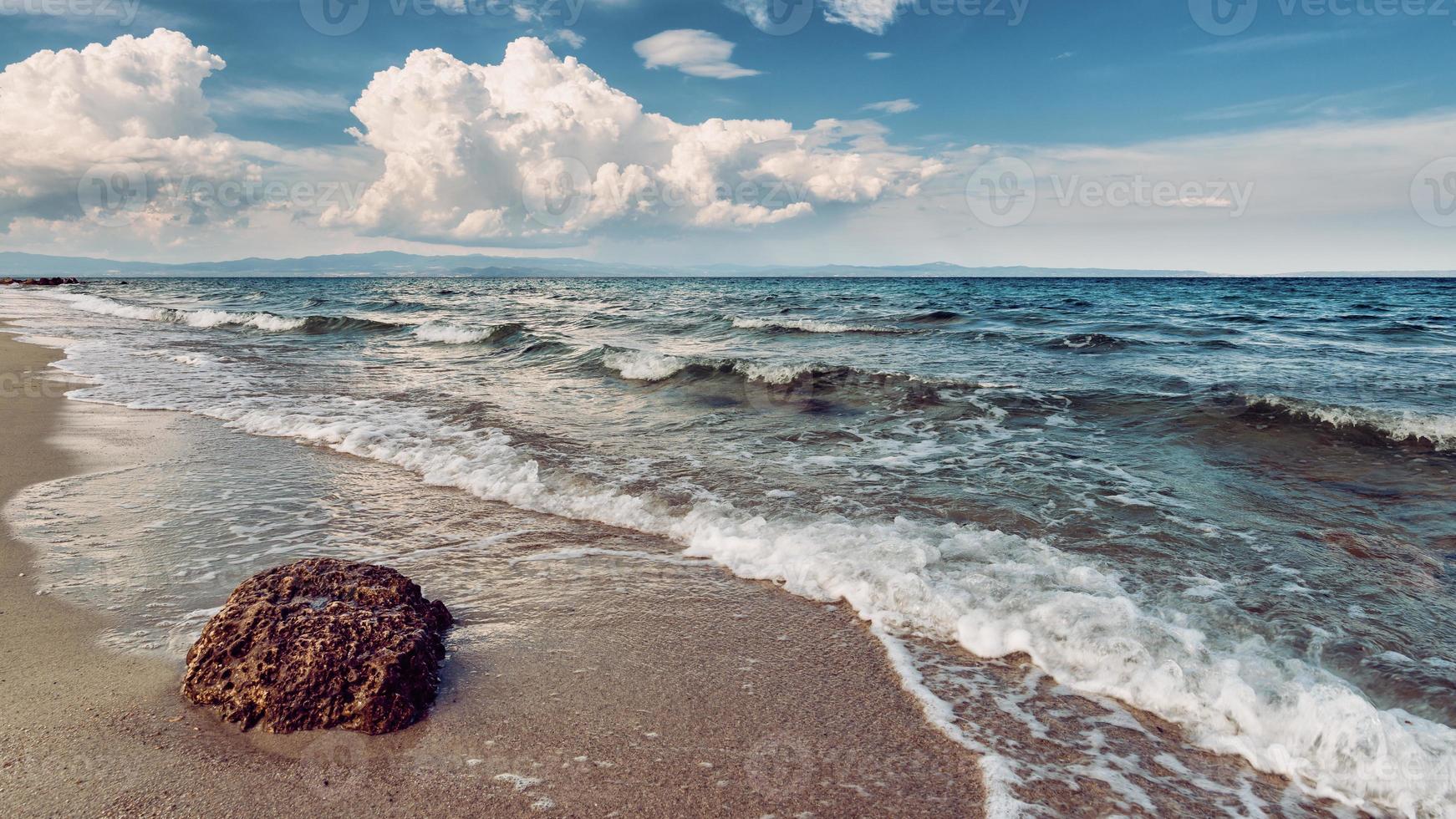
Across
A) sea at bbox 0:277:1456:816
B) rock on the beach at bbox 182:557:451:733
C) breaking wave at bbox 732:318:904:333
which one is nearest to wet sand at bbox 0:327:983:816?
rock on the beach at bbox 182:557:451:733

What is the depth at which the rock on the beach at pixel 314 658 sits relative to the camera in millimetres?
2904

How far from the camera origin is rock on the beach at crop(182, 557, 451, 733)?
9.53 ft

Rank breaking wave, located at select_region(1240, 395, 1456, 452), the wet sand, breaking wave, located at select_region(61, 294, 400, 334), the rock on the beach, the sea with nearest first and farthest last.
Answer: the wet sand, the rock on the beach, the sea, breaking wave, located at select_region(1240, 395, 1456, 452), breaking wave, located at select_region(61, 294, 400, 334)

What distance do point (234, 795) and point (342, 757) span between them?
346 mm

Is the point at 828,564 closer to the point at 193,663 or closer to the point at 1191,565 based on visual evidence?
the point at 1191,565

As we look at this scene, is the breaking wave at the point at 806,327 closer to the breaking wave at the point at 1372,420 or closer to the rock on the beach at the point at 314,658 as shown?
the breaking wave at the point at 1372,420

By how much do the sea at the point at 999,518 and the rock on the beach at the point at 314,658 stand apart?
2.03 feet

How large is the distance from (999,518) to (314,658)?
4.78 meters

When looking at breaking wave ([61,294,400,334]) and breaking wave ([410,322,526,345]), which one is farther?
breaking wave ([61,294,400,334])

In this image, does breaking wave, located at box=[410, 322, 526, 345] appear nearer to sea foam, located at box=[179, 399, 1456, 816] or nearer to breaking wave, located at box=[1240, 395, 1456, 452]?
sea foam, located at box=[179, 399, 1456, 816]

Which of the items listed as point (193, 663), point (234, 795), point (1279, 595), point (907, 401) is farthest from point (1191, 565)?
point (907, 401)

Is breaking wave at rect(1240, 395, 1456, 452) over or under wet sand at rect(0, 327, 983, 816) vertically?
over

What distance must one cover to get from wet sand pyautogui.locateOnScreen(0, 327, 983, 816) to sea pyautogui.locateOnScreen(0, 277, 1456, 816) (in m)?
0.30

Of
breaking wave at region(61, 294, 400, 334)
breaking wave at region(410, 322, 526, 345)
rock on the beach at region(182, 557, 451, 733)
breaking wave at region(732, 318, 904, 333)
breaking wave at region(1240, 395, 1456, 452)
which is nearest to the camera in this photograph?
rock on the beach at region(182, 557, 451, 733)
